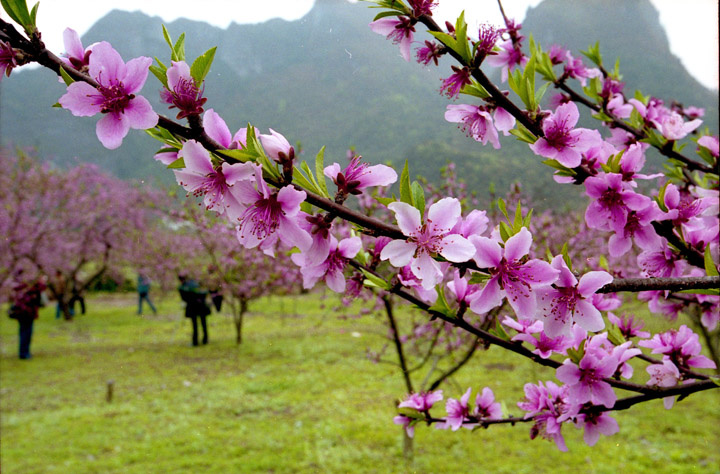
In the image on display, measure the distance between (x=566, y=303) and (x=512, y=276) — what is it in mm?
165

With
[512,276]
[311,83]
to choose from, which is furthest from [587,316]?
[311,83]

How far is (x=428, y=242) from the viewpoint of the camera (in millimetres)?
837

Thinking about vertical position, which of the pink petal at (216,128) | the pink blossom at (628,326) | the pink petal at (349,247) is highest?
the pink petal at (216,128)

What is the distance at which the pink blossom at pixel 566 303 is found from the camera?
0.90 meters

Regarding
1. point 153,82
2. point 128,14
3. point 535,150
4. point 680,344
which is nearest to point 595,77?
point 535,150

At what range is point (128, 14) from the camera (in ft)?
6.01

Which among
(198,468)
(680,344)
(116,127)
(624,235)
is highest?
(116,127)

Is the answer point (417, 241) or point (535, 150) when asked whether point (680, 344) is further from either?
point (417, 241)

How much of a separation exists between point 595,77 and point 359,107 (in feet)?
4.01

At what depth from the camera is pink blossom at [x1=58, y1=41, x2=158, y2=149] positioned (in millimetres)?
784

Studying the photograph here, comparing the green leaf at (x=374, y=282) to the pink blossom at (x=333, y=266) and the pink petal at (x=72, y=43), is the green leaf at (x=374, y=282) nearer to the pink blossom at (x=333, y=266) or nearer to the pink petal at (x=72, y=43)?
the pink blossom at (x=333, y=266)

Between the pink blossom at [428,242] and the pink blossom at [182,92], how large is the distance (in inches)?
15.0

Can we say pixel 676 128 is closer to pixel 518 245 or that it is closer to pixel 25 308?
pixel 518 245

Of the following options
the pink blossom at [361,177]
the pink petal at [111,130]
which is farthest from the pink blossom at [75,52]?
the pink blossom at [361,177]
